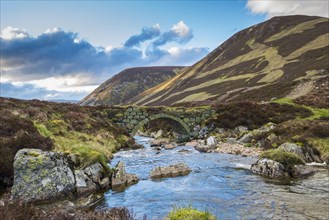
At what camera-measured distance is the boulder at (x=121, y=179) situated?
1955cm

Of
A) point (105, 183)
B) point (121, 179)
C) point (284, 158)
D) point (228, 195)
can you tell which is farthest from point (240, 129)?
point (105, 183)

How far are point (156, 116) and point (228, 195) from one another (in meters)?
27.7

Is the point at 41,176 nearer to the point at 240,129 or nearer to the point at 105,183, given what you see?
the point at 105,183

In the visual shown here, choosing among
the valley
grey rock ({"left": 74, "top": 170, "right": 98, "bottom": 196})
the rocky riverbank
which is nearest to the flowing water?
the valley

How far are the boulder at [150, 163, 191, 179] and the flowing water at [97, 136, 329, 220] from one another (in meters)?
0.49

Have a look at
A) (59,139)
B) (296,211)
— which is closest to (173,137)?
(59,139)

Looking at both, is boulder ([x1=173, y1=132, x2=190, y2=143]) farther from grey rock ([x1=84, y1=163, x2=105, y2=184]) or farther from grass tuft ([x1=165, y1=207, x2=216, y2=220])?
grass tuft ([x1=165, y1=207, x2=216, y2=220])

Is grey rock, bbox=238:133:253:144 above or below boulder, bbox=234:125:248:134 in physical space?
below

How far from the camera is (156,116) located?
145 feet

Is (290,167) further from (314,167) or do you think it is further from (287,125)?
(287,125)

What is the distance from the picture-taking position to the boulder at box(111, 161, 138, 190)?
19.5m

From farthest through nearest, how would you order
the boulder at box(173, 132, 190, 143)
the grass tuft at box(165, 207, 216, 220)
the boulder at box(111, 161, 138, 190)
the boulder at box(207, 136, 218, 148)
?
the boulder at box(173, 132, 190, 143)
the boulder at box(207, 136, 218, 148)
the boulder at box(111, 161, 138, 190)
the grass tuft at box(165, 207, 216, 220)

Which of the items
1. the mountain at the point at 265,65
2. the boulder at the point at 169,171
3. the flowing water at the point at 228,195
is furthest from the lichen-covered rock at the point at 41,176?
the mountain at the point at 265,65

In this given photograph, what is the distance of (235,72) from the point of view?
128 m
